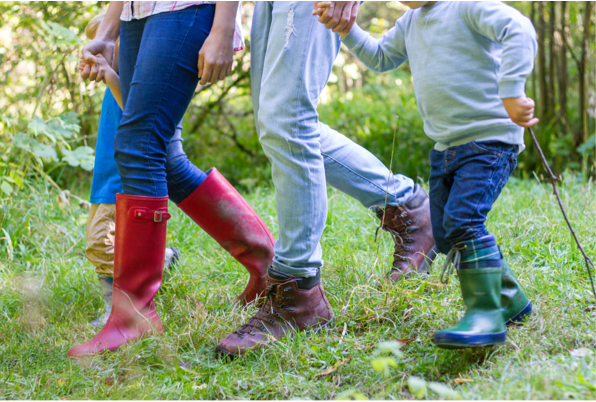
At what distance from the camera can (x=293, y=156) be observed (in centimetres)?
151

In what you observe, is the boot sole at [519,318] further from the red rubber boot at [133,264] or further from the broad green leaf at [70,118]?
the broad green leaf at [70,118]

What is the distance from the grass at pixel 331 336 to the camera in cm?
130

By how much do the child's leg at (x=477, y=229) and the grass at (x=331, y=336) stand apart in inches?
5.0

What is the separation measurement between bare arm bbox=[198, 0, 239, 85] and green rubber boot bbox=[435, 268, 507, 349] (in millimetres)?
950

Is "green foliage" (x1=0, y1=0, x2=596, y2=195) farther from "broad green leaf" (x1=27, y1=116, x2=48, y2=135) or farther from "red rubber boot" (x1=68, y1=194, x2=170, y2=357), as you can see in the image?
"red rubber boot" (x1=68, y1=194, x2=170, y2=357)

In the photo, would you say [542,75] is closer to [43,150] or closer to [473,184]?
[473,184]

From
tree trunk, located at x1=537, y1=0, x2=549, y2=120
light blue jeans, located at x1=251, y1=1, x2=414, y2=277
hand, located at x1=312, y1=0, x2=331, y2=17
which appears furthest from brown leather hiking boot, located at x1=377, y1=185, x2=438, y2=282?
tree trunk, located at x1=537, y1=0, x2=549, y2=120

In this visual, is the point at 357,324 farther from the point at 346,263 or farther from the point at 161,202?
the point at 161,202

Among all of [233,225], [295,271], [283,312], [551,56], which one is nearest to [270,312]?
[283,312]

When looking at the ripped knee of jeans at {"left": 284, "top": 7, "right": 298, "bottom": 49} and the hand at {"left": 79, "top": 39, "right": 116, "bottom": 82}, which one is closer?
the ripped knee of jeans at {"left": 284, "top": 7, "right": 298, "bottom": 49}

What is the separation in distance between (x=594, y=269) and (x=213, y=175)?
1436mm

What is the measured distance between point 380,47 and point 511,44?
54 cm

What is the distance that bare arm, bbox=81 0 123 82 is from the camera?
1.81m

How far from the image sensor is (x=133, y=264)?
5.29 ft
